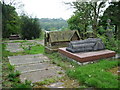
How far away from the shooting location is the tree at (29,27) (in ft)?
64.8

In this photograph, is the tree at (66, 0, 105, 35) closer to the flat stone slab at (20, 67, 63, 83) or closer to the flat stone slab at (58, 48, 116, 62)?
the flat stone slab at (58, 48, 116, 62)

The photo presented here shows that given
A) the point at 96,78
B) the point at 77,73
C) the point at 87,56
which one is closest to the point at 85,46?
the point at 87,56

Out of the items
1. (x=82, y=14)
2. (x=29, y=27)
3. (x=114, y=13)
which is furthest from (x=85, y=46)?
(x=29, y=27)

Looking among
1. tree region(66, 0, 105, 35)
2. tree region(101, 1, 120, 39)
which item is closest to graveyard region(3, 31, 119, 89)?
tree region(66, 0, 105, 35)

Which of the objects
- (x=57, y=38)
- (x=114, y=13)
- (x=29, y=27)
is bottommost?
(x=57, y=38)

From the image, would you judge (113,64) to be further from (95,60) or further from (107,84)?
(107,84)

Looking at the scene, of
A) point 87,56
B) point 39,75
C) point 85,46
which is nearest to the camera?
point 39,75

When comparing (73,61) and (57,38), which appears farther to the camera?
(57,38)

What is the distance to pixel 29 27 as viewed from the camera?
1989 centimetres

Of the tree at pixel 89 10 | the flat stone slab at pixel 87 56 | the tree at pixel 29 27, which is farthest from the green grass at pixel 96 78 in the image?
the tree at pixel 29 27

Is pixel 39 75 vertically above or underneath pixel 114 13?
underneath

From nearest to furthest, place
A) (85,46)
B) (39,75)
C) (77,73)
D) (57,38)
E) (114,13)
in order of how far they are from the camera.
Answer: (77,73)
(39,75)
(85,46)
(57,38)
(114,13)

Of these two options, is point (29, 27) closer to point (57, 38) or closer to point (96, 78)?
point (57, 38)

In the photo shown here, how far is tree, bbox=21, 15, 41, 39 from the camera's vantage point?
19750 millimetres
